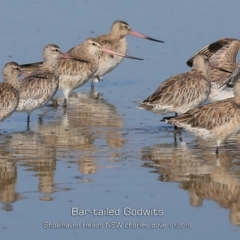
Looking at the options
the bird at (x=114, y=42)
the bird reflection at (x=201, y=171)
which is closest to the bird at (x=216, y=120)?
the bird reflection at (x=201, y=171)

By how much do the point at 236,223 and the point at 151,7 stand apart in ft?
41.9

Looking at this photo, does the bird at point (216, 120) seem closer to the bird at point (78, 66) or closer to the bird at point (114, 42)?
the bird at point (78, 66)

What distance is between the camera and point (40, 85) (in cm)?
1480

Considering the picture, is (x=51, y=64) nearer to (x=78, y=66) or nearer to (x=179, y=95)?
(x=78, y=66)

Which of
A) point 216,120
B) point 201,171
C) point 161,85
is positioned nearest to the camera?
point 201,171

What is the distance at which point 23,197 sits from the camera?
1054 centimetres

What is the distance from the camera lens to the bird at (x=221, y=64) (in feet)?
51.5

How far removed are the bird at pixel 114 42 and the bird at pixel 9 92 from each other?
416 cm

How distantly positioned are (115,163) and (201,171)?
1048mm

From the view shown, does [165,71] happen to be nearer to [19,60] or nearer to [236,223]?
[19,60]

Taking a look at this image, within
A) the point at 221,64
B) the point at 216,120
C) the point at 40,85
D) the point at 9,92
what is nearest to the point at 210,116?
the point at 216,120

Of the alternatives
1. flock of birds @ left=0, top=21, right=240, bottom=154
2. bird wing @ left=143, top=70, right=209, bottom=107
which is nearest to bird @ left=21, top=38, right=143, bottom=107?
flock of birds @ left=0, top=21, right=240, bottom=154

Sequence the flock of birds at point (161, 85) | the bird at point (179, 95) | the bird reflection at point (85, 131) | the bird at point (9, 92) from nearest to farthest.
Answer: the bird reflection at point (85, 131) < the flock of birds at point (161, 85) < the bird at point (9, 92) < the bird at point (179, 95)

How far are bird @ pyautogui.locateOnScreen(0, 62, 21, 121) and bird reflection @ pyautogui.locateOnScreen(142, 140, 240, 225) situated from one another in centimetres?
202
